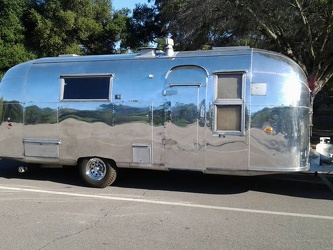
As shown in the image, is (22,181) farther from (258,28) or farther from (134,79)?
(258,28)

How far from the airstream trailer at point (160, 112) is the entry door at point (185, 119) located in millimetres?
18

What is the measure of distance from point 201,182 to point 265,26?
835 centimetres

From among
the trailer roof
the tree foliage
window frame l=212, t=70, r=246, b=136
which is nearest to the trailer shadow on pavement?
window frame l=212, t=70, r=246, b=136

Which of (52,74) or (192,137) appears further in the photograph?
(52,74)

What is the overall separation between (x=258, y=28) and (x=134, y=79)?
904cm

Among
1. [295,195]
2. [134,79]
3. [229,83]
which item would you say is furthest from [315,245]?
[134,79]

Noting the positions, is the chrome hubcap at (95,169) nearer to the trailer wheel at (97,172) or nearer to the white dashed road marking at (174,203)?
the trailer wheel at (97,172)

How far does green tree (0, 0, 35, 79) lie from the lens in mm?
20594

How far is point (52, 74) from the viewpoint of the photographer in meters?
8.77

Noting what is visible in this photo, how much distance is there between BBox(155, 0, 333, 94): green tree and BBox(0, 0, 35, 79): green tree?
7632 millimetres

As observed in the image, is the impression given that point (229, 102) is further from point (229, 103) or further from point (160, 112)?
point (160, 112)

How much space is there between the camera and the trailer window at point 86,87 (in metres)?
8.39

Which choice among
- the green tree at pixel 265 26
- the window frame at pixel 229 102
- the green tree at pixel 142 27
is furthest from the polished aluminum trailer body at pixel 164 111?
the green tree at pixel 142 27

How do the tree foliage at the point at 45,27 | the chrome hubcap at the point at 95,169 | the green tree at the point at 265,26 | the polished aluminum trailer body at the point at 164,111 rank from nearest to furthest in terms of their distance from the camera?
the polished aluminum trailer body at the point at 164,111, the chrome hubcap at the point at 95,169, the green tree at the point at 265,26, the tree foliage at the point at 45,27
